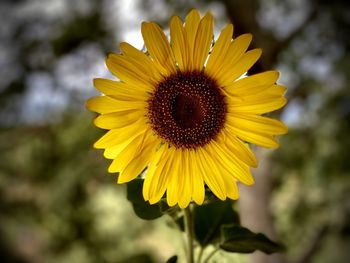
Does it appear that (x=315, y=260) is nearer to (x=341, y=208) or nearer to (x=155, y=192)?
(x=341, y=208)

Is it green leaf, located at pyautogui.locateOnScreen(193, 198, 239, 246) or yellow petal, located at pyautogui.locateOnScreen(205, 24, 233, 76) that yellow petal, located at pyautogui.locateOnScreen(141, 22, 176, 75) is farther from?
green leaf, located at pyautogui.locateOnScreen(193, 198, 239, 246)

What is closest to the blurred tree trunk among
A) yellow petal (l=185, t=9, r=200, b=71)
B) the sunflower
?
the sunflower

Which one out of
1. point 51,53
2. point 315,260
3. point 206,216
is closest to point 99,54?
point 51,53

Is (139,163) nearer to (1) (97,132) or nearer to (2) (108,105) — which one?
(2) (108,105)

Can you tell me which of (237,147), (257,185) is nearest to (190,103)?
(237,147)

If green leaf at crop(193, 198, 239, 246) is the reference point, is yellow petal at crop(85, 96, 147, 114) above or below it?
above
